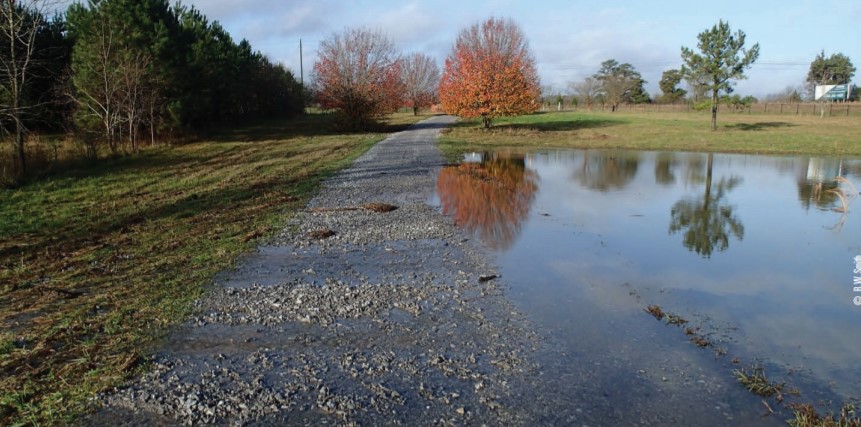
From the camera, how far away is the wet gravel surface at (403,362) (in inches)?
160

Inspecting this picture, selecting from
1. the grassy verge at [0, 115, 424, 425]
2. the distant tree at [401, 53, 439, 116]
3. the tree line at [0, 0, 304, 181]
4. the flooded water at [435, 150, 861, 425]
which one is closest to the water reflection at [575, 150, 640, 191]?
the flooded water at [435, 150, 861, 425]

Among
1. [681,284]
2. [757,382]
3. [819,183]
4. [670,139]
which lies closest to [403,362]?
[757,382]

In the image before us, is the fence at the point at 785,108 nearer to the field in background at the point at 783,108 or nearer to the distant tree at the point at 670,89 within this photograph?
the field in background at the point at 783,108

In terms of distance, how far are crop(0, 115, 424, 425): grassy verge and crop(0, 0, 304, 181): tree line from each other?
4410 mm

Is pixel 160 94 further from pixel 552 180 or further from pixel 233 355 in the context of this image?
pixel 233 355

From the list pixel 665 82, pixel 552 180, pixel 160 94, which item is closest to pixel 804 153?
pixel 552 180

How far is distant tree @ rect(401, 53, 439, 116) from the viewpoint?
75.9m

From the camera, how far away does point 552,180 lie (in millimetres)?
16859

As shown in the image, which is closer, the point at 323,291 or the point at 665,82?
the point at 323,291

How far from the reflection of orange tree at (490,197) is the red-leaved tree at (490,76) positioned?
1413 centimetres

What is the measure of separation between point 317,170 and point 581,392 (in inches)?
610

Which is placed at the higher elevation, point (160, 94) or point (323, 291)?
point (160, 94)

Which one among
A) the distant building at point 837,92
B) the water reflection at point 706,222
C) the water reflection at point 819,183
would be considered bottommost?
the water reflection at point 706,222

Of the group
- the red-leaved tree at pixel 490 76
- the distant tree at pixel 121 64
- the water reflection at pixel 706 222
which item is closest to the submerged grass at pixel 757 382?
the water reflection at pixel 706 222
